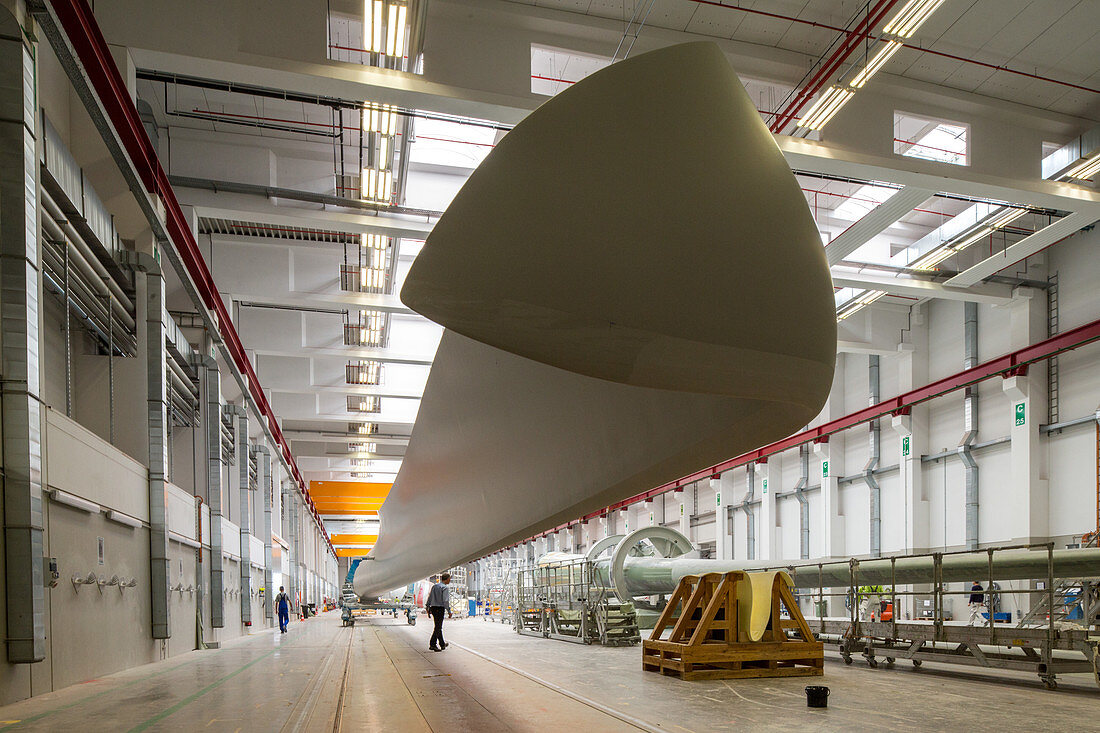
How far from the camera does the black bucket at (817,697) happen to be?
6.98 metres

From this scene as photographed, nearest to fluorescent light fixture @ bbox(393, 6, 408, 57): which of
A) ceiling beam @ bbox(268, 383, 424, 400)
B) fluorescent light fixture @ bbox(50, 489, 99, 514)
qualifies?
fluorescent light fixture @ bbox(50, 489, 99, 514)

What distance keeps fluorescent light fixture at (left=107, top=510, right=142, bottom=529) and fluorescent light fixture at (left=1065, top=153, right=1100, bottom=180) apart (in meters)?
14.7

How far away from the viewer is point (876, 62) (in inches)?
415

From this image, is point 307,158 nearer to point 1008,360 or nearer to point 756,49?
point 756,49

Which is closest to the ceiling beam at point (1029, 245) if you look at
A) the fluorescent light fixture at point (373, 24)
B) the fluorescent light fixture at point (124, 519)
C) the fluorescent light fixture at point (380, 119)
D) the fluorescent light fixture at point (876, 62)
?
the fluorescent light fixture at point (876, 62)

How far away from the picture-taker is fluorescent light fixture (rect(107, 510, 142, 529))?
9.88 meters

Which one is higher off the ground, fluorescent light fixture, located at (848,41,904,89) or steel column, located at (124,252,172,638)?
fluorescent light fixture, located at (848,41,904,89)

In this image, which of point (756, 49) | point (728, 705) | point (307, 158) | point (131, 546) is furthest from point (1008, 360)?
point (131, 546)

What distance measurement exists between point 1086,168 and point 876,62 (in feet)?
16.1

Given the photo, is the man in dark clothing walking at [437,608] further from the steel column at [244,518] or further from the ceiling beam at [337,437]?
the ceiling beam at [337,437]

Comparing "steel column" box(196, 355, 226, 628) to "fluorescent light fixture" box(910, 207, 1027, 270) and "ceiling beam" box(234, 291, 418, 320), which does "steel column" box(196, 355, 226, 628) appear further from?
"fluorescent light fixture" box(910, 207, 1027, 270)

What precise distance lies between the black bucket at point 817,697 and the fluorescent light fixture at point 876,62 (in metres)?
7.73

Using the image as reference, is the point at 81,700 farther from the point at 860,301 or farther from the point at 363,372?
the point at 363,372

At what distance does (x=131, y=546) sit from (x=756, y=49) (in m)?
11.5
